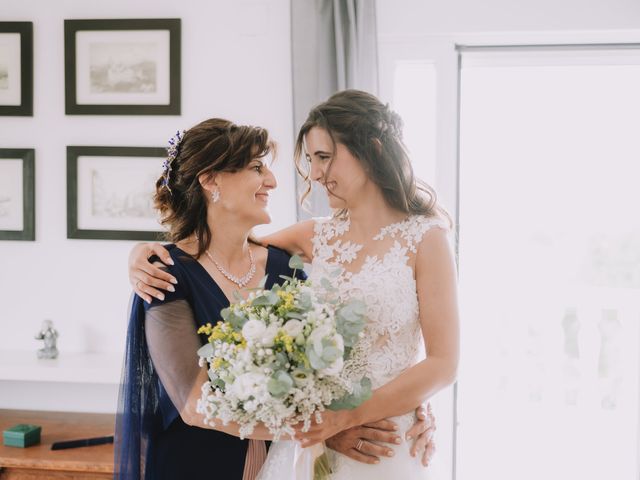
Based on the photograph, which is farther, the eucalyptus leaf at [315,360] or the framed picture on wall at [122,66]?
the framed picture on wall at [122,66]

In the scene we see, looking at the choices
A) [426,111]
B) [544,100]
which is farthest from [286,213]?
[544,100]

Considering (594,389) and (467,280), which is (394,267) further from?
(594,389)

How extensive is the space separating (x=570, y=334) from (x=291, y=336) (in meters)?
3.54

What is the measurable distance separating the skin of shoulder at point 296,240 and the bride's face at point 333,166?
0.92ft

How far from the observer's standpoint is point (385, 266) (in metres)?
1.76

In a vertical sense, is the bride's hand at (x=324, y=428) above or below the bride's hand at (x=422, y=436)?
above

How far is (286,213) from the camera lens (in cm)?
288

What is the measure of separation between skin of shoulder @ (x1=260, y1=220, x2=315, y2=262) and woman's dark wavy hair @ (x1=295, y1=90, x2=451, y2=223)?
348mm

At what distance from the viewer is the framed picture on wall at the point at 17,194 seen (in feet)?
9.68

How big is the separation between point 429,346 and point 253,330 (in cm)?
62

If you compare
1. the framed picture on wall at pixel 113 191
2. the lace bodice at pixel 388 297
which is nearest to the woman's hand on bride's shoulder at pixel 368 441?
the lace bodice at pixel 388 297

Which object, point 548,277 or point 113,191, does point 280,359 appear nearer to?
point 113,191

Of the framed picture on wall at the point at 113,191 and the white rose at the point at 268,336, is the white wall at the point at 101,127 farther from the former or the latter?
the white rose at the point at 268,336

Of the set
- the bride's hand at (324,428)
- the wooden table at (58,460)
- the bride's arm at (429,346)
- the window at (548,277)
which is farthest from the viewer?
the window at (548,277)
